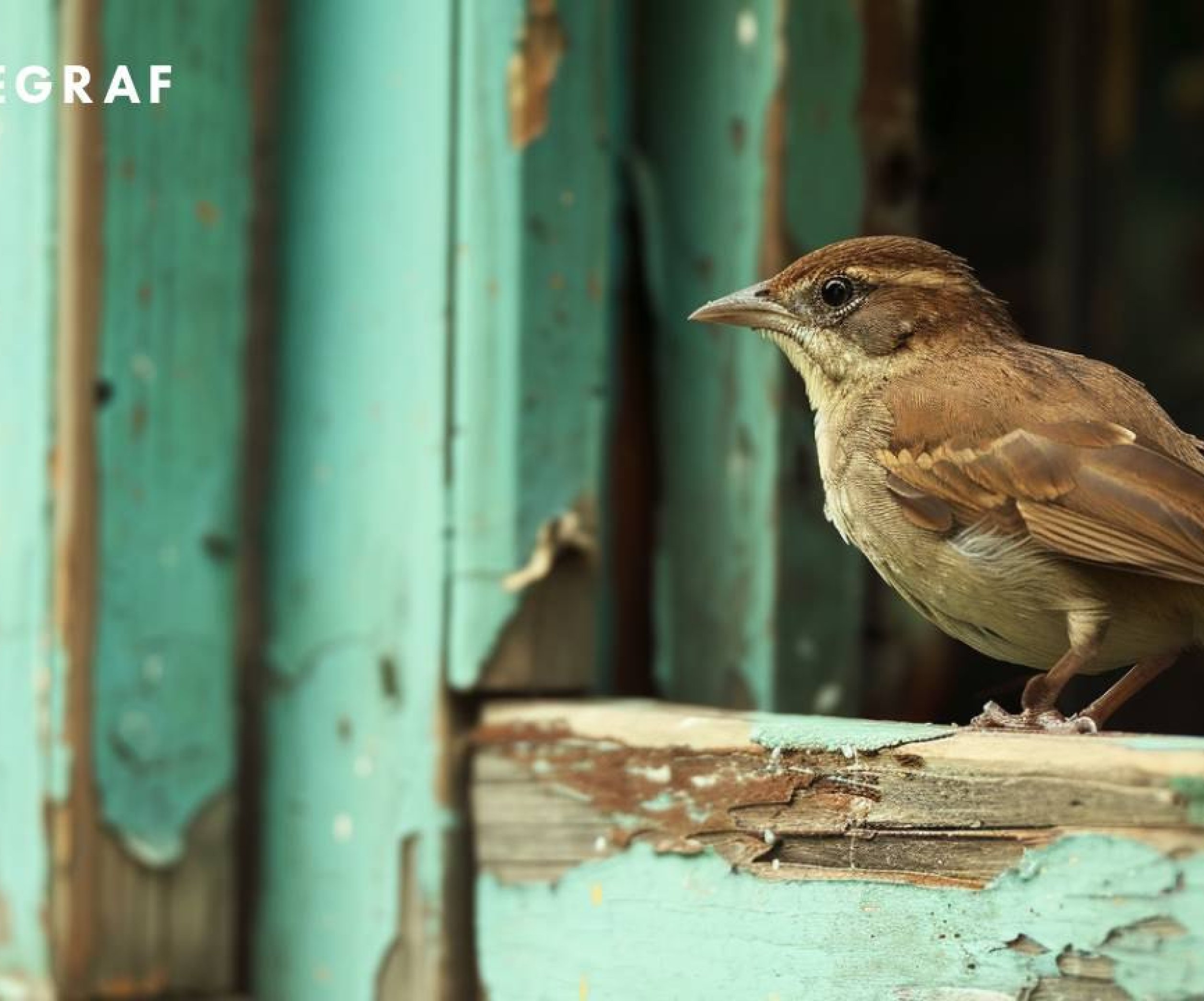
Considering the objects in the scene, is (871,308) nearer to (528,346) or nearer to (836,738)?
(528,346)

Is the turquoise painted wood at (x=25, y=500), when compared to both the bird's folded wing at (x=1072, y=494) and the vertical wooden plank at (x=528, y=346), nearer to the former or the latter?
the vertical wooden plank at (x=528, y=346)

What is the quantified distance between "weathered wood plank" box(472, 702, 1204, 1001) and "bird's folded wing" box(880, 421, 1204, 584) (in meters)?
0.43

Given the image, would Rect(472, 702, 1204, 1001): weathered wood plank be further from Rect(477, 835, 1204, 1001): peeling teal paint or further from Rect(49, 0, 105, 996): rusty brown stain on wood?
Rect(49, 0, 105, 996): rusty brown stain on wood

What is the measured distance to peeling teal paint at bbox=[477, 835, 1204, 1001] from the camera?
2.02 m

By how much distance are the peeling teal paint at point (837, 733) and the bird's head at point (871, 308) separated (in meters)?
0.82

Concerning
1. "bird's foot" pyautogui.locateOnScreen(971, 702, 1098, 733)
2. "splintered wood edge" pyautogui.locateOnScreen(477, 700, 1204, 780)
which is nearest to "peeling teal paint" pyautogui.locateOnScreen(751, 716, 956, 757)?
"splintered wood edge" pyautogui.locateOnScreen(477, 700, 1204, 780)

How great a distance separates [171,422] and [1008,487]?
1.43m

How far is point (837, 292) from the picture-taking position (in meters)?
3.23

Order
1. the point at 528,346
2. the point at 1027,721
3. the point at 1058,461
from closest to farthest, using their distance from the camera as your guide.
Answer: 1. the point at 1027,721
2. the point at 1058,461
3. the point at 528,346

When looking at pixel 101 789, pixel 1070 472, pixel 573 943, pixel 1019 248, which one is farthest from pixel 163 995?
pixel 1019 248

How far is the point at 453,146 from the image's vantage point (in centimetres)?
317

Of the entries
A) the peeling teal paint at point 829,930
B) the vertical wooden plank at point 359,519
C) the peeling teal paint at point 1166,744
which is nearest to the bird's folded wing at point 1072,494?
the peeling teal paint at point 1166,744

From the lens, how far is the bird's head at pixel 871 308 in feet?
10.4

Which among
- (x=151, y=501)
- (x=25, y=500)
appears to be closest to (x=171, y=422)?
(x=151, y=501)
